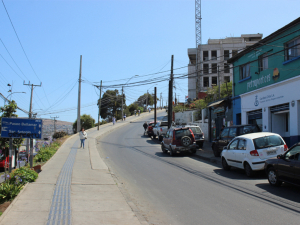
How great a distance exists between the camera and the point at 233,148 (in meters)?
12.3

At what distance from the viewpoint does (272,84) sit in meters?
17.8

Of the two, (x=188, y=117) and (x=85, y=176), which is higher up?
(x=188, y=117)

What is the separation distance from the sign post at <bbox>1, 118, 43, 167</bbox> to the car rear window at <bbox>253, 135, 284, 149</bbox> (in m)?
8.25

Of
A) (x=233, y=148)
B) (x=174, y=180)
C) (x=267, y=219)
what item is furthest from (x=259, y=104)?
(x=267, y=219)

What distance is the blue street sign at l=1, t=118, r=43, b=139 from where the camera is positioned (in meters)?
10.3

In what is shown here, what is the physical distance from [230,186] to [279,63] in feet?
36.3

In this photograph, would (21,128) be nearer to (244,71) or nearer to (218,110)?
(244,71)

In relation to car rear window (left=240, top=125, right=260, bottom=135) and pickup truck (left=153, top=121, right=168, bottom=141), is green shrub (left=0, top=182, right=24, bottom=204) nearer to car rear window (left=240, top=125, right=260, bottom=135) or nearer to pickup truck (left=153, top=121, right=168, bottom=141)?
car rear window (left=240, top=125, right=260, bottom=135)

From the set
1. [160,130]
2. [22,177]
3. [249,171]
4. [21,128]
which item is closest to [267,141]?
[249,171]

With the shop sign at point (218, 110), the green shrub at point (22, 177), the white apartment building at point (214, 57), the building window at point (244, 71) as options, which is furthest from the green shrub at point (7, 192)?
the white apartment building at point (214, 57)

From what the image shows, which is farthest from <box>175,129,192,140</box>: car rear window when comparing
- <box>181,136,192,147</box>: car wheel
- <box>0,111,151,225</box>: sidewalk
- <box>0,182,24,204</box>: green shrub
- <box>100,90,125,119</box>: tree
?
<box>100,90,125,119</box>: tree

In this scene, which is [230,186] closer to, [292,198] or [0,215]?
[292,198]

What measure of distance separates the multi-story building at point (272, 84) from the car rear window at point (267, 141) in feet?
18.0

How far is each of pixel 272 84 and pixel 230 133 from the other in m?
4.69
